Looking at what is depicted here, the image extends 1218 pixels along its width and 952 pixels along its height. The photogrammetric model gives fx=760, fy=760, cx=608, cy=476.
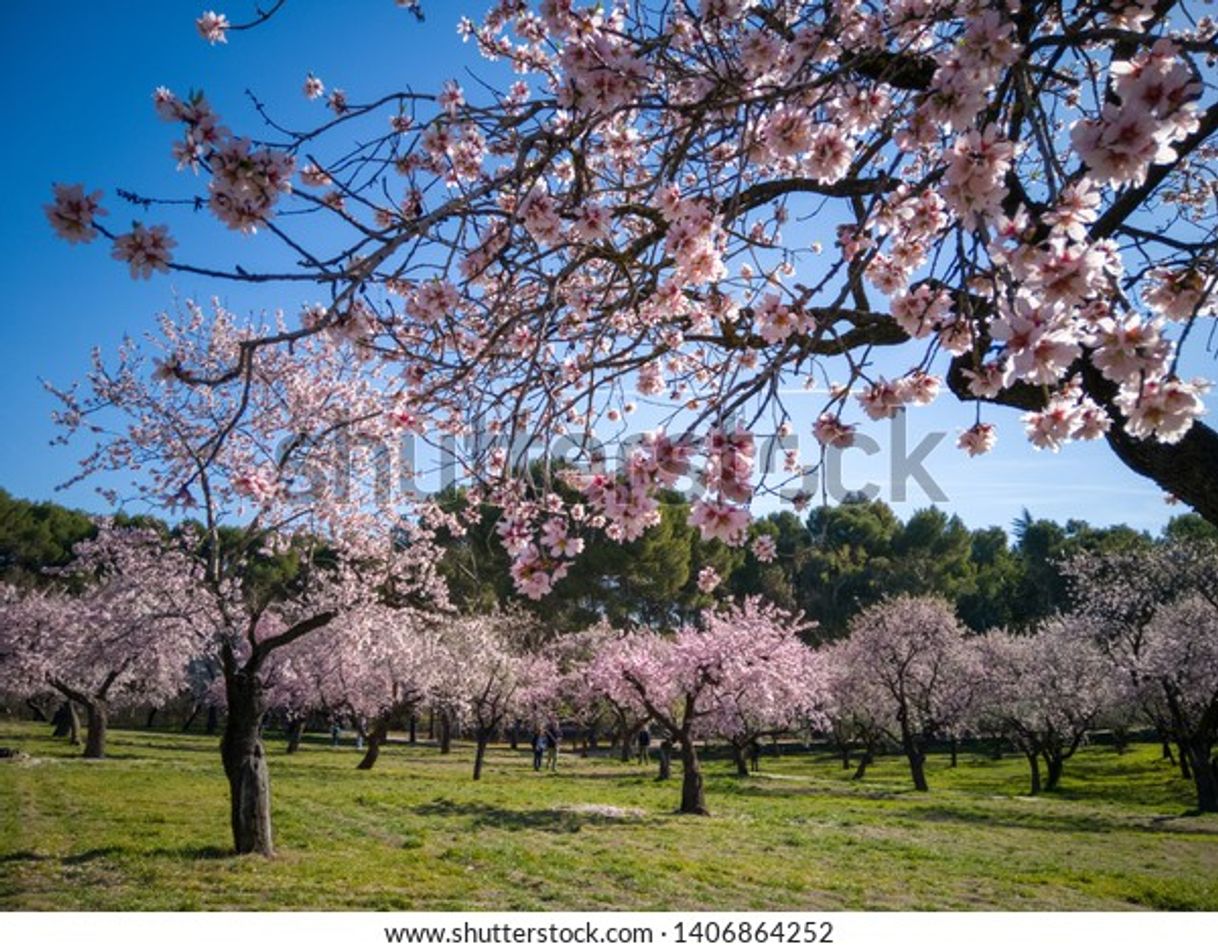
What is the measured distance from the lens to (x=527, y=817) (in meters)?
10.3

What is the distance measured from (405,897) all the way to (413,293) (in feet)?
14.6

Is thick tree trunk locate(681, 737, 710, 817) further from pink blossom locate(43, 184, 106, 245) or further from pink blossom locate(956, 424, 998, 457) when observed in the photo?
pink blossom locate(43, 184, 106, 245)

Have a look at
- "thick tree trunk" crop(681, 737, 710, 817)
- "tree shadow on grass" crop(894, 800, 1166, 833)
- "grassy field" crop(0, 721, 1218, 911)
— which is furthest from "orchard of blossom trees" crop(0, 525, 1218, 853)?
"tree shadow on grass" crop(894, 800, 1166, 833)

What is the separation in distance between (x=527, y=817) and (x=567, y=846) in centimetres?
230

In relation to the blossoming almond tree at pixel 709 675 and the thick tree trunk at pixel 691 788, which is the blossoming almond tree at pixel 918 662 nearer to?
the blossoming almond tree at pixel 709 675

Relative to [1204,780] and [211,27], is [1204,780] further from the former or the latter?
[211,27]

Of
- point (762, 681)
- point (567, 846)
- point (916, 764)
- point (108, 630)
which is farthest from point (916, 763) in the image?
point (108, 630)

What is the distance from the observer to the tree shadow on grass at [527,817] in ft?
31.4

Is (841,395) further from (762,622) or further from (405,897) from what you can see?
(762,622)

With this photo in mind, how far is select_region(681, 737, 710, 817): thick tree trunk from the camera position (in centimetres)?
1116

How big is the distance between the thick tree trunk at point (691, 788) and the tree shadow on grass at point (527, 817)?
0.87 metres

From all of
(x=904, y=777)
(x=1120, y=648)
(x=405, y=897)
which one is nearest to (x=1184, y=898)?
(x=405, y=897)

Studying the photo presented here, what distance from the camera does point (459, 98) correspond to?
3.51 metres

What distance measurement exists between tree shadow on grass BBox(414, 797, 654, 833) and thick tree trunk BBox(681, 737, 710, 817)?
87 cm
